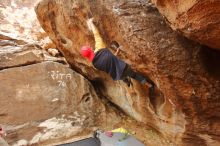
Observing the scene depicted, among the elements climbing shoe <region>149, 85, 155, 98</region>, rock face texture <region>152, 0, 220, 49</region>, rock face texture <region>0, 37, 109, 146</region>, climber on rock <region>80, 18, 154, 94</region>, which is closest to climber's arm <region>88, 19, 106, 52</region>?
climber on rock <region>80, 18, 154, 94</region>

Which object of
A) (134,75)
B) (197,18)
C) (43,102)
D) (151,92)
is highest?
(197,18)

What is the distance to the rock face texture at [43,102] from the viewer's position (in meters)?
5.12

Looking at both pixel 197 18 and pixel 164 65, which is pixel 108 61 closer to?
pixel 164 65

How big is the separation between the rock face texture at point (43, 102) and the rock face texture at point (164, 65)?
47.3 inches

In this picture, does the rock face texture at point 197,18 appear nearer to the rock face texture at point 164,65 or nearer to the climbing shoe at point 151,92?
the rock face texture at point 164,65

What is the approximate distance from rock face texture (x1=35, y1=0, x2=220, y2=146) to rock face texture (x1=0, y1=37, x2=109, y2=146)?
120 centimetres

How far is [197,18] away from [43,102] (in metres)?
3.55

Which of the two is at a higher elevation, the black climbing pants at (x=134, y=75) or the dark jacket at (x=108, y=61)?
the dark jacket at (x=108, y=61)

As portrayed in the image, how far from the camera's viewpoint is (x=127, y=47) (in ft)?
11.3

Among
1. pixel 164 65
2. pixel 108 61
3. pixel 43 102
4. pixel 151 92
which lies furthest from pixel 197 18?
pixel 43 102

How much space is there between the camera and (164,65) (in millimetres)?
3162

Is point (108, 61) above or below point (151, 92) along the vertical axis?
above

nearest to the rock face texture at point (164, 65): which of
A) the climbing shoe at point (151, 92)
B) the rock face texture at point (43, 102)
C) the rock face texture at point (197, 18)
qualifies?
the climbing shoe at point (151, 92)

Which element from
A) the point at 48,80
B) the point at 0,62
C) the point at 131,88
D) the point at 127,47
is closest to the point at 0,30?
the point at 0,62
